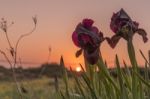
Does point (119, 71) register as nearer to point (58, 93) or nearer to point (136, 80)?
point (136, 80)

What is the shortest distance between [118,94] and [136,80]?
0.16m

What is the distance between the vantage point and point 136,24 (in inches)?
114

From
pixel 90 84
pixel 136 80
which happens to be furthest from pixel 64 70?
pixel 136 80

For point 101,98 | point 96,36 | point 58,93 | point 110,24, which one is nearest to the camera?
point 96,36

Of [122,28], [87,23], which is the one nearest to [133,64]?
[122,28]

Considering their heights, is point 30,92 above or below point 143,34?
below

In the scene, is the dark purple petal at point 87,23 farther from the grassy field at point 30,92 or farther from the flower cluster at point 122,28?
the grassy field at point 30,92

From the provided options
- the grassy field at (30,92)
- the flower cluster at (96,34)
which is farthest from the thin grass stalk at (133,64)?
the grassy field at (30,92)

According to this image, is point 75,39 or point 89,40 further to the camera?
point 75,39

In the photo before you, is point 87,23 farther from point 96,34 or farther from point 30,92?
point 30,92

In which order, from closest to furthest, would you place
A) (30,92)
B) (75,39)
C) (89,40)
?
(89,40) < (75,39) < (30,92)

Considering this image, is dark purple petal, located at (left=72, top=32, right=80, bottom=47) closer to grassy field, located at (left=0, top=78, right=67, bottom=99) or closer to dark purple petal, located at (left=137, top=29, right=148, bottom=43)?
dark purple petal, located at (left=137, top=29, right=148, bottom=43)

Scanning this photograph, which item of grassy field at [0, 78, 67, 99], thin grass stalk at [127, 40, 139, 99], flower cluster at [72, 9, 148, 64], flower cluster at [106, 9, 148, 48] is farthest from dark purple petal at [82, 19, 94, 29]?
grassy field at [0, 78, 67, 99]

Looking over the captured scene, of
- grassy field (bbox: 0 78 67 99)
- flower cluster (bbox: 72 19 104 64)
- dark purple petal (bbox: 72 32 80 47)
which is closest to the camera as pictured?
flower cluster (bbox: 72 19 104 64)
